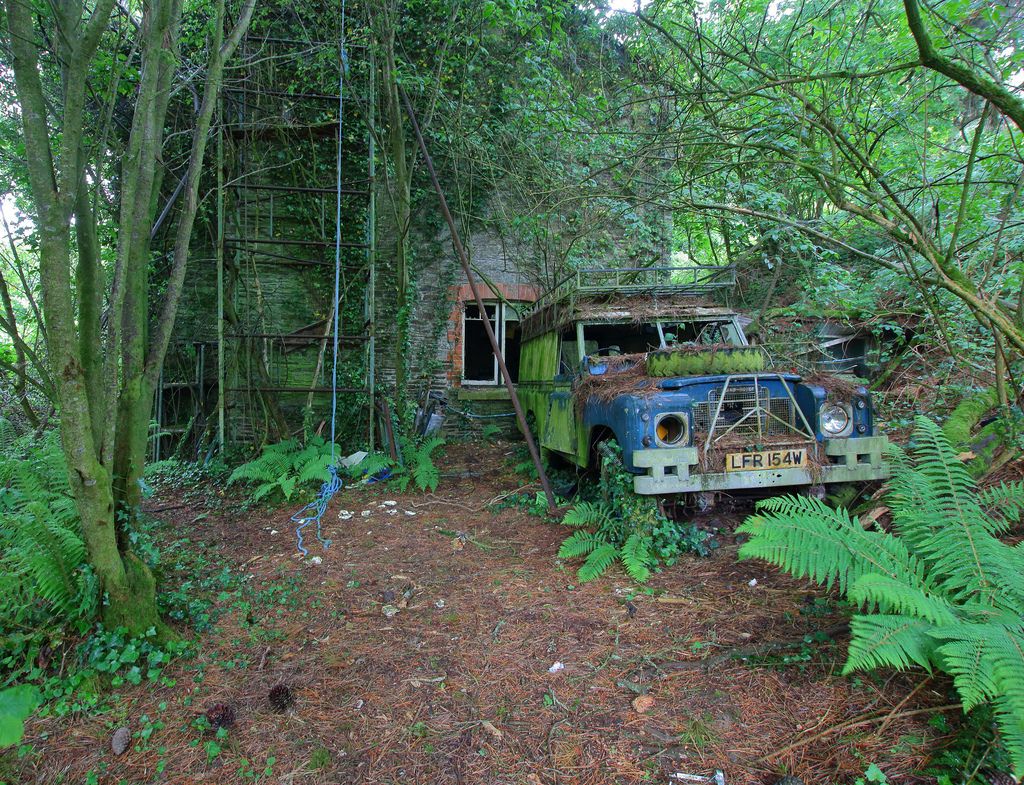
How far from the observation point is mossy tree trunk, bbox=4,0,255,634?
251cm

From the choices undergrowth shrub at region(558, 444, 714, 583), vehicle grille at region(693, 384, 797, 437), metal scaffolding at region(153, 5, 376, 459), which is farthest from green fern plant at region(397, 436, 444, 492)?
vehicle grille at region(693, 384, 797, 437)

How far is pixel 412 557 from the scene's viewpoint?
4461 millimetres

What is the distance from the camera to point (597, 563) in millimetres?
3797

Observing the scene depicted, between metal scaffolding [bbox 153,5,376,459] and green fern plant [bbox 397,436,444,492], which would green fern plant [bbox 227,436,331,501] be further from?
green fern plant [bbox 397,436,444,492]

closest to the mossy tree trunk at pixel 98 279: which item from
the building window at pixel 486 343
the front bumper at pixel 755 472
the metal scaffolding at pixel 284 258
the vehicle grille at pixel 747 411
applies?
the front bumper at pixel 755 472

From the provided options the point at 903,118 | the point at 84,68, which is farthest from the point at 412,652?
the point at 903,118

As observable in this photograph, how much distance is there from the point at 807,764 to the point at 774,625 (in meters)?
0.99

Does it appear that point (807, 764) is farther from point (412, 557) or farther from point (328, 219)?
point (328, 219)

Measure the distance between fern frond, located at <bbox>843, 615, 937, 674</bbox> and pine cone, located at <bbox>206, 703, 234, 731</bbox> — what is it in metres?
2.56

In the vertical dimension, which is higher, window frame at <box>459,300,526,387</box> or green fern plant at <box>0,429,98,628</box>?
window frame at <box>459,300,526,387</box>

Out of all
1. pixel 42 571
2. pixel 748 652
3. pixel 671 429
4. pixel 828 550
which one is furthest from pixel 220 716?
pixel 671 429

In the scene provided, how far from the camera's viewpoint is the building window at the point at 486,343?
32.1 ft

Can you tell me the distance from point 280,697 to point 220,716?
0.82ft

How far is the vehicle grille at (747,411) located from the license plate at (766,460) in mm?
213
